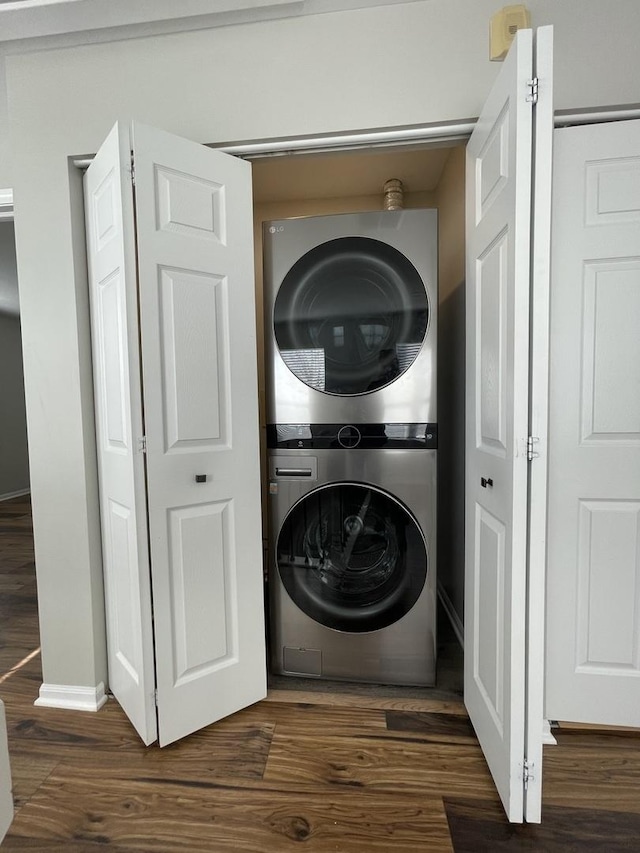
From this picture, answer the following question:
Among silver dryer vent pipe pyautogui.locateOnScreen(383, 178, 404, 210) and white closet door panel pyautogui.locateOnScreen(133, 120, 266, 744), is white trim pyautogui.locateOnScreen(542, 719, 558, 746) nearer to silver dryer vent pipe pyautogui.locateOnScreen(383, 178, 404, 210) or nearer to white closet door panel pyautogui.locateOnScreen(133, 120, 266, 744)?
white closet door panel pyautogui.locateOnScreen(133, 120, 266, 744)

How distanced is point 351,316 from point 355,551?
3.16 feet

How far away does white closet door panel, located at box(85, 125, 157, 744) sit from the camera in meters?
1.39

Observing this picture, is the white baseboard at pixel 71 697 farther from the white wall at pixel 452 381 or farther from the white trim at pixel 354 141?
the white trim at pixel 354 141

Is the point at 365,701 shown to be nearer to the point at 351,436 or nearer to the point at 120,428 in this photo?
the point at 351,436

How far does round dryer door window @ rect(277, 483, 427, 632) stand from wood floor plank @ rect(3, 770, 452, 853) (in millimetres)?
593

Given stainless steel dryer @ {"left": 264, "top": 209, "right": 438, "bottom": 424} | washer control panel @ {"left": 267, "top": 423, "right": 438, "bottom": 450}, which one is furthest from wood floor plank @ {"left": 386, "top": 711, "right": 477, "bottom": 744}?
stainless steel dryer @ {"left": 264, "top": 209, "right": 438, "bottom": 424}

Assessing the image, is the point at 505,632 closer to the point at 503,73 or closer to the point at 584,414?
the point at 584,414

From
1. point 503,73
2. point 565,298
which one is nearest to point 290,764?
point 565,298

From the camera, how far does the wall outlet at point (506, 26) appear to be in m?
1.33

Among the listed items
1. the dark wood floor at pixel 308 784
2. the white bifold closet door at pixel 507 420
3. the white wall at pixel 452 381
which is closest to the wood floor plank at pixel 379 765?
the dark wood floor at pixel 308 784

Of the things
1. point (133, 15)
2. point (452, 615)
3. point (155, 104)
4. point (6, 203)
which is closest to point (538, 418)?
point (452, 615)

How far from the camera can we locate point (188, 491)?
1506 millimetres

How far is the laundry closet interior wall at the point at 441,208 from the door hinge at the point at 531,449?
105 centimetres

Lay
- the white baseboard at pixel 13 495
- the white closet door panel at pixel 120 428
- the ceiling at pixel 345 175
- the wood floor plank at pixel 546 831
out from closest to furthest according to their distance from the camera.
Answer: the wood floor plank at pixel 546 831, the white closet door panel at pixel 120 428, the ceiling at pixel 345 175, the white baseboard at pixel 13 495
